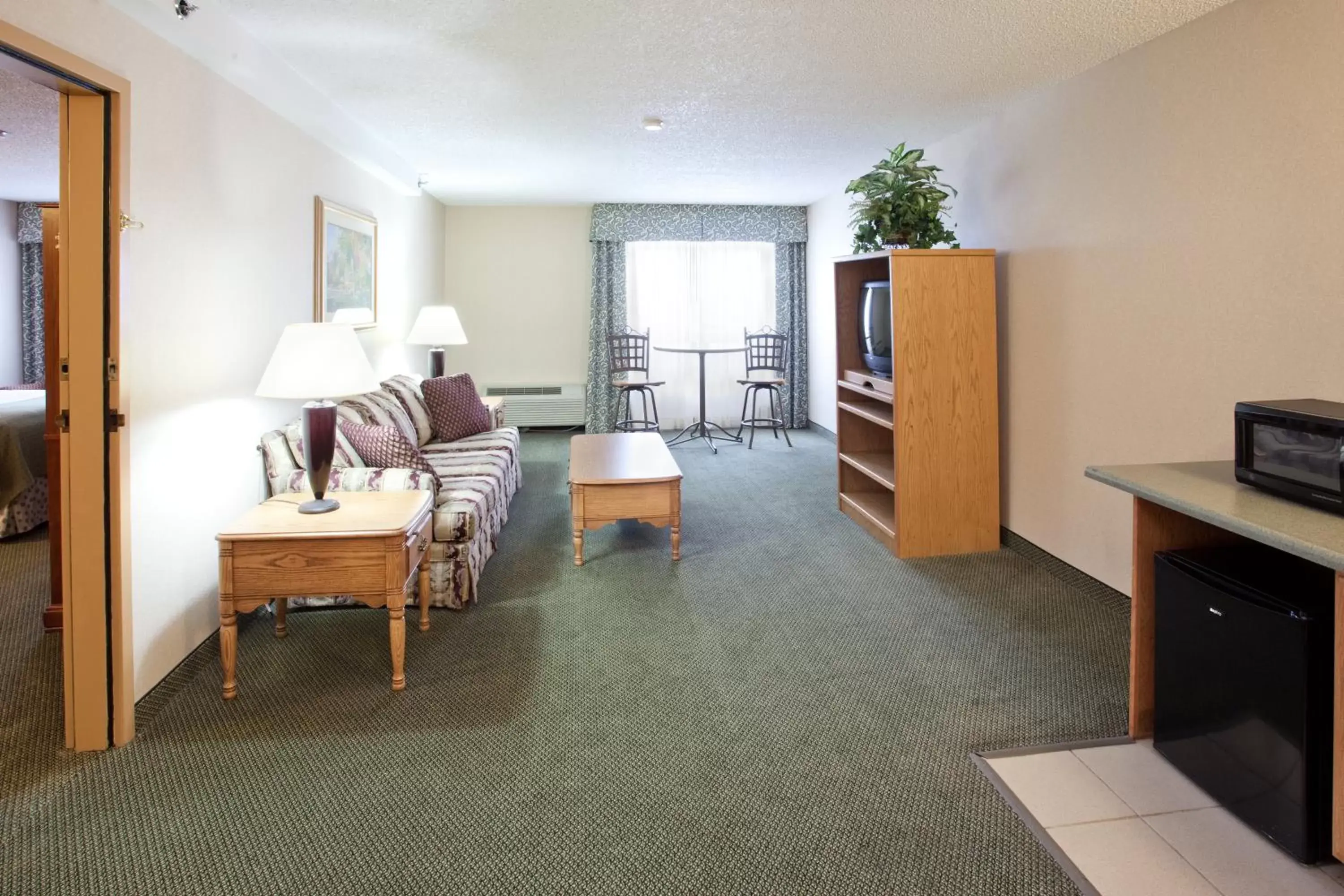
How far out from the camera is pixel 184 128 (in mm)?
2635

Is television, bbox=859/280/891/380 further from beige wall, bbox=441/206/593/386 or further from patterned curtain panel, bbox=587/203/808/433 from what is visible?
beige wall, bbox=441/206/593/386

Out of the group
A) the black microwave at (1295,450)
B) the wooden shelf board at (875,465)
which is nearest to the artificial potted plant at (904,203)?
the wooden shelf board at (875,465)

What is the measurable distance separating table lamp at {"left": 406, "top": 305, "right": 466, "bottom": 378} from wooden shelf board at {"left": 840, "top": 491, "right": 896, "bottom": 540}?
2869 mm

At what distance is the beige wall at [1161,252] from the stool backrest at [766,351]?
347 centimetres

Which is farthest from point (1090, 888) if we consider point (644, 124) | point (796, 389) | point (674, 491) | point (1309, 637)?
point (796, 389)

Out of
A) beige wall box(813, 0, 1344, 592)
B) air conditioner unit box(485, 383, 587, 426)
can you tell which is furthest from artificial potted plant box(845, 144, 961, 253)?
air conditioner unit box(485, 383, 587, 426)

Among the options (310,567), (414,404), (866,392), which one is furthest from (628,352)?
(310,567)

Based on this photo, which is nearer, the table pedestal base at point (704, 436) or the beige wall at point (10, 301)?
the beige wall at point (10, 301)

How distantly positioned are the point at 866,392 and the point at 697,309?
4.02m

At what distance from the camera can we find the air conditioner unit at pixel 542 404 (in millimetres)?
7906

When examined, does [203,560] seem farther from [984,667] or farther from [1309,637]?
[1309,637]

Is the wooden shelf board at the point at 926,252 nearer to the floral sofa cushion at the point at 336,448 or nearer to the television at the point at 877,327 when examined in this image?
the television at the point at 877,327

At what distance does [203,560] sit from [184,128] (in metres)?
1.46

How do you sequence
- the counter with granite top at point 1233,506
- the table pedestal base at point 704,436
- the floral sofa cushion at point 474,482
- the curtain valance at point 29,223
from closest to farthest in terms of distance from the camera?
the counter with granite top at point 1233,506 → the floral sofa cushion at point 474,482 → the curtain valance at point 29,223 → the table pedestal base at point 704,436
